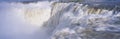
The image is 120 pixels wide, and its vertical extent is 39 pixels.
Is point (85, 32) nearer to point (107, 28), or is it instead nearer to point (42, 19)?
point (107, 28)

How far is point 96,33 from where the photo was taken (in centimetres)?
1111

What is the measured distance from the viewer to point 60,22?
18.1 metres

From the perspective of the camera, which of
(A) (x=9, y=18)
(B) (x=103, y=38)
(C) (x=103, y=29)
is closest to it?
(B) (x=103, y=38)

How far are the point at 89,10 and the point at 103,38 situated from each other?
5.35 meters

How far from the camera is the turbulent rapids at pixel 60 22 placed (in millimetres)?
11334

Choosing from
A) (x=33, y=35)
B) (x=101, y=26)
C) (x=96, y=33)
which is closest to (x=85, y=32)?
(x=96, y=33)

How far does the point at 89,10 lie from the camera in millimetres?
15867

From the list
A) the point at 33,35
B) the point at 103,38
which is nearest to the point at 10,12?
the point at 33,35

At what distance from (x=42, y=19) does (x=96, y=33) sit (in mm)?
14807

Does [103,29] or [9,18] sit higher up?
[103,29]

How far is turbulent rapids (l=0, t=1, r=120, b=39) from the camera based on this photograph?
446 inches

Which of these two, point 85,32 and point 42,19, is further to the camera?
point 42,19

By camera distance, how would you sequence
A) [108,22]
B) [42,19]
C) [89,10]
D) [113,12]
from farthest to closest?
1. [42,19]
2. [89,10]
3. [113,12]
4. [108,22]

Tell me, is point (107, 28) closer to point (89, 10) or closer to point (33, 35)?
point (89, 10)
